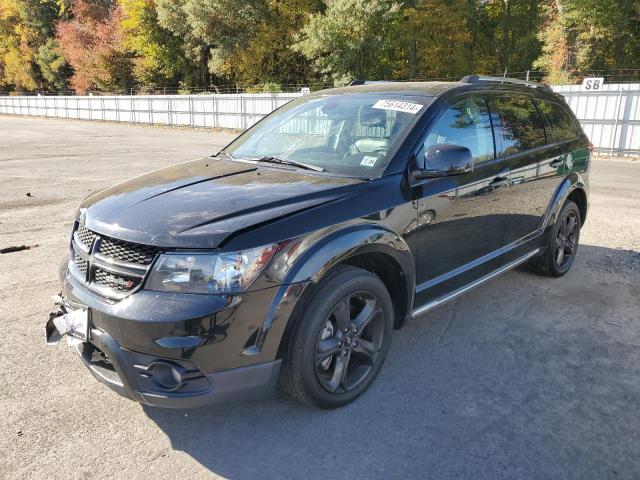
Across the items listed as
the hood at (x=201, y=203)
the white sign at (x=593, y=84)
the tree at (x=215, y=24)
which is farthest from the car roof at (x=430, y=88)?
the tree at (x=215, y=24)

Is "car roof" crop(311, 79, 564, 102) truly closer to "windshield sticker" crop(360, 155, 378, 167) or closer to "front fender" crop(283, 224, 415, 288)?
"windshield sticker" crop(360, 155, 378, 167)

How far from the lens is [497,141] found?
4066 mm

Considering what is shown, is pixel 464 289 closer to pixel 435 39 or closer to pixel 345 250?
pixel 345 250

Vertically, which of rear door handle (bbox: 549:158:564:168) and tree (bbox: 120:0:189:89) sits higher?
tree (bbox: 120:0:189:89)

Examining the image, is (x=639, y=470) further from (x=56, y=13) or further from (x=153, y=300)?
(x=56, y=13)

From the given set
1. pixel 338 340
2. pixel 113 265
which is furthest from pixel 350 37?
pixel 113 265

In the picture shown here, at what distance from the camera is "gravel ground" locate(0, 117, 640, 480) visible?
8.57 ft

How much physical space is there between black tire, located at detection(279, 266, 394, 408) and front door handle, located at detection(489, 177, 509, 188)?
1.37 m

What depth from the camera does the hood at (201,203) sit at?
8.33 ft

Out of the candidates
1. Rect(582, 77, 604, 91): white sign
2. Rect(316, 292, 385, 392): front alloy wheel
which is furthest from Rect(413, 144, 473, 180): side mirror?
Rect(582, 77, 604, 91): white sign

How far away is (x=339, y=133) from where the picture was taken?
377 centimetres

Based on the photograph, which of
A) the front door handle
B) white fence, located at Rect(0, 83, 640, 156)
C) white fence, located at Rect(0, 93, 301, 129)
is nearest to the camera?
the front door handle

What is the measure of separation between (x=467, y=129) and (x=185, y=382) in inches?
102

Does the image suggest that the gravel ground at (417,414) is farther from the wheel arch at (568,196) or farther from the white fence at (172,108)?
the white fence at (172,108)
